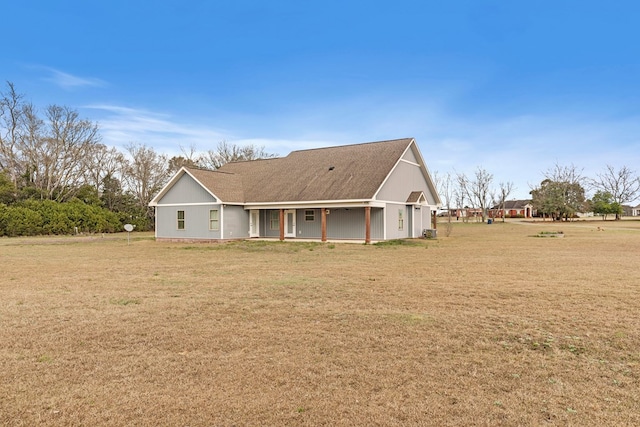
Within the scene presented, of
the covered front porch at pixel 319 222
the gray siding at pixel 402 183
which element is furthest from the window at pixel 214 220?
the gray siding at pixel 402 183

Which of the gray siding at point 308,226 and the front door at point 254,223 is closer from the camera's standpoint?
the gray siding at point 308,226

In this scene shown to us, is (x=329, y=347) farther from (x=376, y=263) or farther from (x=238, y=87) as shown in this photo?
(x=238, y=87)

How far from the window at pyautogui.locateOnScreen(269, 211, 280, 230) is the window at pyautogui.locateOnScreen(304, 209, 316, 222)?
1.97 meters

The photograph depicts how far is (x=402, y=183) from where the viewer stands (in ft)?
80.4

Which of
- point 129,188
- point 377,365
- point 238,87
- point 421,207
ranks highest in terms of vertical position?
point 238,87

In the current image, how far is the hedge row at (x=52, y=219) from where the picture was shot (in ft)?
99.3

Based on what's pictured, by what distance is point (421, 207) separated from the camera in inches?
1056

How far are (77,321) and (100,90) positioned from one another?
27.3 m

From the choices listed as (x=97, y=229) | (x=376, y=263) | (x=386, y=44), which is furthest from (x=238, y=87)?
(x=97, y=229)

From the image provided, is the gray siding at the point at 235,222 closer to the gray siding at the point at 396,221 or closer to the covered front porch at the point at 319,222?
the covered front porch at the point at 319,222

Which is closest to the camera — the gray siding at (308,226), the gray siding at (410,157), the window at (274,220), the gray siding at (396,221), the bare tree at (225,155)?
the gray siding at (396,221)

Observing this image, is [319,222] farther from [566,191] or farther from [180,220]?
[566,191]

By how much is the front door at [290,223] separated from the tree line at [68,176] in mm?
→ 18725

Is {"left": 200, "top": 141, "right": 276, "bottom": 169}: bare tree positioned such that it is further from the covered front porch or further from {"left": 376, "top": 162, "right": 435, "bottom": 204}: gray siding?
{"left": 376, "top": 162, "right": 435, "bottom": 204}: gray siding
